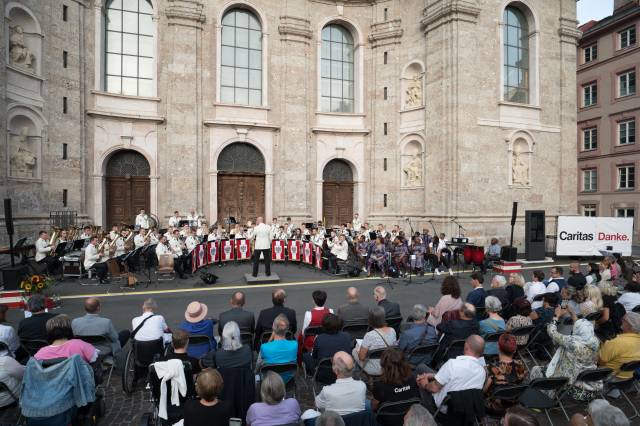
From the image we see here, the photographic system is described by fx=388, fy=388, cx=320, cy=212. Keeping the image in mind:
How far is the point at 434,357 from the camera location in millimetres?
6020

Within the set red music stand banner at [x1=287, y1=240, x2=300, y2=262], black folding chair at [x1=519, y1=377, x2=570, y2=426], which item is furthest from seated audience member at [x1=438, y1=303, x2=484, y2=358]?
red music stand banner at [x1=287, y1=240, x2=300, y2=262]

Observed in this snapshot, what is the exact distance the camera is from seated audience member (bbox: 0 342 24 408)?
4500 millimetres

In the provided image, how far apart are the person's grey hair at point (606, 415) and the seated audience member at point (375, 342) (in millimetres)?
2683

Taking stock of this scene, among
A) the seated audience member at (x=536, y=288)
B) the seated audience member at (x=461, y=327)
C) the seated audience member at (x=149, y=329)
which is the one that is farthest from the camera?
the seated audience member at (x=536, y=288)

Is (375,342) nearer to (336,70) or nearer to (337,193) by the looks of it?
(337,193)

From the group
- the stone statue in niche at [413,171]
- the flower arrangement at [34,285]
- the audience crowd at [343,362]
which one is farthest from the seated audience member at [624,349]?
the stone statue in niche at [413,171]

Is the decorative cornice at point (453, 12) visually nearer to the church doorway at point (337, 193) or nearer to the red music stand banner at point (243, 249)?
the church doorway at point (337, 193)

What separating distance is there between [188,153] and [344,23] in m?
13.1

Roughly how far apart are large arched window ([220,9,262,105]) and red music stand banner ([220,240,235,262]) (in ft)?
32.5

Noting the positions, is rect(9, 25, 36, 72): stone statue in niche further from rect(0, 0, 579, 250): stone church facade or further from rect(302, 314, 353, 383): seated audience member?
rect(302, 314, 353, 383): seated audience member

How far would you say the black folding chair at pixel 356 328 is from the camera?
21.5ft

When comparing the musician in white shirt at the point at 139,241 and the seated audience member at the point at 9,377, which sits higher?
the musician in white shirt at the point at 139,241

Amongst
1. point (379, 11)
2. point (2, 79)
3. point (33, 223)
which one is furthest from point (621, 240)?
point (2, 79)

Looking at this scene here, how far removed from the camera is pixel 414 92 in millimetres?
24297
